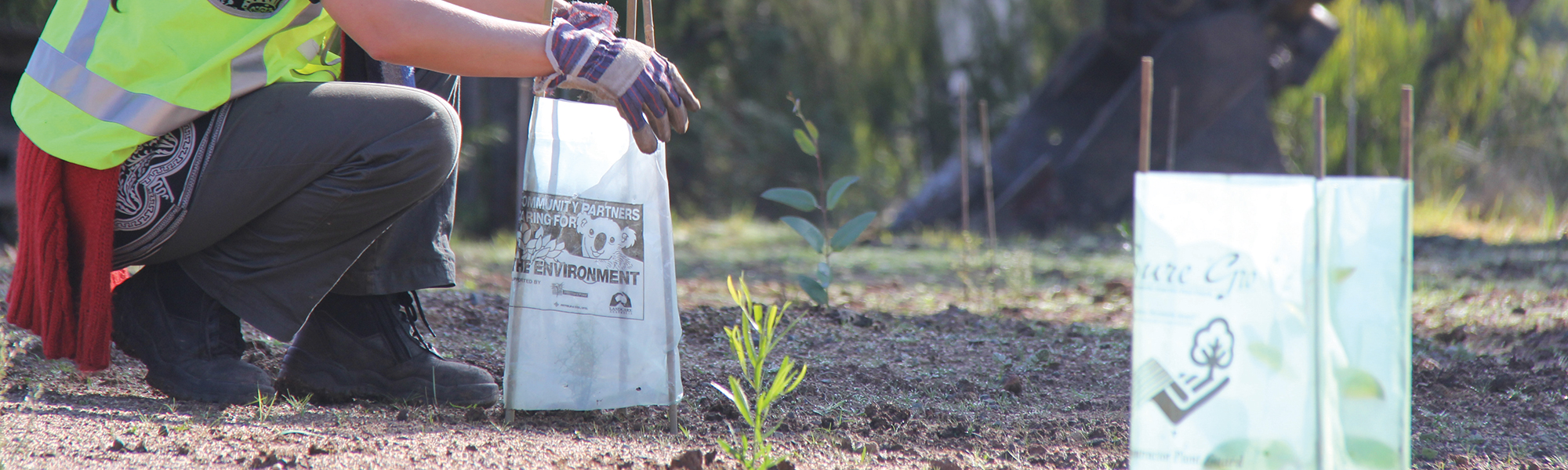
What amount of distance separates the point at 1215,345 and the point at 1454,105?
6182mm

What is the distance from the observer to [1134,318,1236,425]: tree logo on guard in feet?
3.72

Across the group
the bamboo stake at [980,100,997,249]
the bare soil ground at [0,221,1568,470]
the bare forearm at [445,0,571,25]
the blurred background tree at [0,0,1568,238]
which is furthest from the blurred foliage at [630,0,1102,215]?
the bare forearm at [445,0,571,25]

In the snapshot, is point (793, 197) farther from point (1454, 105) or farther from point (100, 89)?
point (1454, 105)

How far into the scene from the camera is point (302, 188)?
176 centimetres

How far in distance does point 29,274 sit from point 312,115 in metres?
0.55

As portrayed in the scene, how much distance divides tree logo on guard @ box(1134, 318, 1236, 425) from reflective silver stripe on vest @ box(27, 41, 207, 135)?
1.43 meters

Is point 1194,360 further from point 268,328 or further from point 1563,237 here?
point 1563,237

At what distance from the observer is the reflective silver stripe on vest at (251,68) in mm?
1733

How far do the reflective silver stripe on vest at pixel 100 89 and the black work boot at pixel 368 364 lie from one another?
389mm

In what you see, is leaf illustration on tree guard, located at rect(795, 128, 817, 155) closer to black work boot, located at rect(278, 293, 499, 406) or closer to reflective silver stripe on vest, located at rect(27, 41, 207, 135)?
black work boot, located at rect(278, 293, 499, 406)

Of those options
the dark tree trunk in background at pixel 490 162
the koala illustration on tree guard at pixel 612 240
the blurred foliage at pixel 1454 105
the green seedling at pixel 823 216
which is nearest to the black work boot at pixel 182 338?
the koala illustration on tree guard at pixel 612 240

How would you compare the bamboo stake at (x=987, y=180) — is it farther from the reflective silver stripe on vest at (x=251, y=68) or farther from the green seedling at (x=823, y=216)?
the reflective silver stripe on vest at (x=251, y=68)

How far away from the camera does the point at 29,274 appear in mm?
1819

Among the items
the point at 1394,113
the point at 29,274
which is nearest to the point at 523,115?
the point at 29,274
